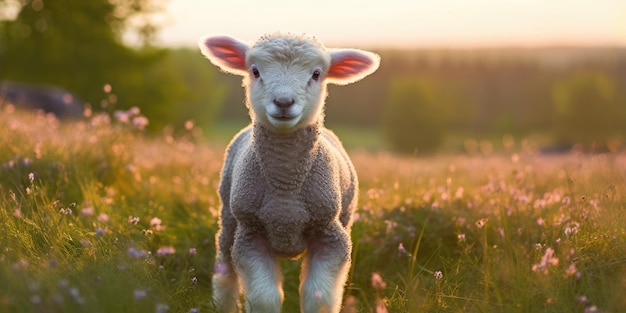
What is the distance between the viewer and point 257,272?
421 cm

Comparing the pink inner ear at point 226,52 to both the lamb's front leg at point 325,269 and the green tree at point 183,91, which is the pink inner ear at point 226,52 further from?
the green tree at point 183,91

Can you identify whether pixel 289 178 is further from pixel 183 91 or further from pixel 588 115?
pixel 588 115

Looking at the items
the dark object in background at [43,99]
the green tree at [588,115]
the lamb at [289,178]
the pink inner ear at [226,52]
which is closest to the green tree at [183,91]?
the dark object in background at [43,99]

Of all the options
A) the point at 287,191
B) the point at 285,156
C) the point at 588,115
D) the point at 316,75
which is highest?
the point at 316,75

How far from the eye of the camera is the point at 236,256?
172 inches

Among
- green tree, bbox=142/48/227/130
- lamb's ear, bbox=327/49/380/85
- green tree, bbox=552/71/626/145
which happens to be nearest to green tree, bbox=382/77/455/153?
green tree, bbox=552/71/626/145

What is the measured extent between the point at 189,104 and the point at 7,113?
3238 centimetres

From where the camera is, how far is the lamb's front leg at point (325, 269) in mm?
4160

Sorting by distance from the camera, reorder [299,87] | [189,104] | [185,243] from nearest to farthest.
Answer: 1. [299,87]
2. [185,243]
3. [189,104]

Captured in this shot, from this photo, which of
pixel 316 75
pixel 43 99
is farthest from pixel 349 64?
pixel 43 99

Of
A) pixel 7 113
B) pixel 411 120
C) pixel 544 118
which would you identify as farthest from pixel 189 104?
pixel 7 113

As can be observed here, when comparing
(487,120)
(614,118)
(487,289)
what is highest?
(487,289)

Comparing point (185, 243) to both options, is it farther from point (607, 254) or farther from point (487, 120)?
point (487, 120)

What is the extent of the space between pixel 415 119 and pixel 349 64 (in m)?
37.9
